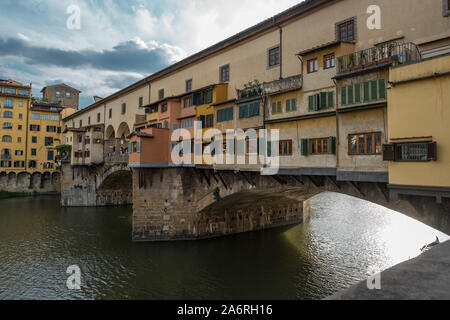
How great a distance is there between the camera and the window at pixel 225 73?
24703 mm

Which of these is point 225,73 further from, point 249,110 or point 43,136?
point 43,136

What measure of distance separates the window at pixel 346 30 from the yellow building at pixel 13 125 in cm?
6729

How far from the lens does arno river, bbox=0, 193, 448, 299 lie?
17578 mm

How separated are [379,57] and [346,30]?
3746mm

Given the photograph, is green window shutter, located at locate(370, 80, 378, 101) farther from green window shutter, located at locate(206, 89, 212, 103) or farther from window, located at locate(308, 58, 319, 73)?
green window shutter, located at locate(206, 89, 212, 103)

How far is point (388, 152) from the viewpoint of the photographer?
11.5 m

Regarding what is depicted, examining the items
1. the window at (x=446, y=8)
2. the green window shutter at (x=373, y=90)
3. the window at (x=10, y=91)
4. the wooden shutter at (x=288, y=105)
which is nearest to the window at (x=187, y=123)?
the wooden shutter at (x=288, y=105)

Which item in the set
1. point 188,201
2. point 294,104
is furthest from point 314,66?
point 188,201

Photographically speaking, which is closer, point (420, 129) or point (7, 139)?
point (420, 129)

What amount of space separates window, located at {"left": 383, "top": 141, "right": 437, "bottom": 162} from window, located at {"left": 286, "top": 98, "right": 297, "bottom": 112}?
6.04m

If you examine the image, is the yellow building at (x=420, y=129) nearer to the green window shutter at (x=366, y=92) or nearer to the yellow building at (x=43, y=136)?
the green window shutter at (x=366, y=92)

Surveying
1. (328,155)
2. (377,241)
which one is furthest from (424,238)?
(328,155)
